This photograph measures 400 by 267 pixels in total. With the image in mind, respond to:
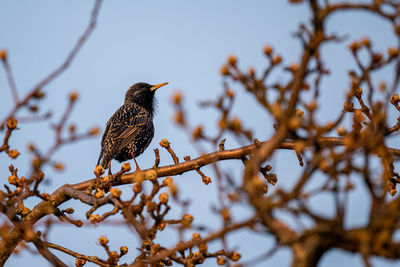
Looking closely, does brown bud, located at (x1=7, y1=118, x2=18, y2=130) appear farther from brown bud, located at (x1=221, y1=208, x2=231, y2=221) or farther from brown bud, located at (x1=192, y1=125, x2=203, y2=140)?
brown bud, located at (x1=221, y1=208, x2=231, y2=221)

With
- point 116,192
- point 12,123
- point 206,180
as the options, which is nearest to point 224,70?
point 116,192

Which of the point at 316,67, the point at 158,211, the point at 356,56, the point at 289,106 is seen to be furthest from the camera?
the point at 158,211

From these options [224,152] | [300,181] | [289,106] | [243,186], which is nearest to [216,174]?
[243,186]

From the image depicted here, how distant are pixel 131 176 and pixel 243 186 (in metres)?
2.97

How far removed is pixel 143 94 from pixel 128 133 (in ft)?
5.95

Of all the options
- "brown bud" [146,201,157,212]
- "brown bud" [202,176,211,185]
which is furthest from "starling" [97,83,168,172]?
"brown bud" [146,201,157,212]

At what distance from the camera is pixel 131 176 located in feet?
16.5

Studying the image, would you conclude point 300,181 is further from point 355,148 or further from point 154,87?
point 154,87

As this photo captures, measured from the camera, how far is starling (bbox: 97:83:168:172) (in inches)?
307

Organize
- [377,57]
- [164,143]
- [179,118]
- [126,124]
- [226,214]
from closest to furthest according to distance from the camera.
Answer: [226,214]
[179,118]
[377,57]
[164,143]
[126,124]

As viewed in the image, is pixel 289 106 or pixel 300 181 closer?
pixel 300 181

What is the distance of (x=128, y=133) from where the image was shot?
8117 mm

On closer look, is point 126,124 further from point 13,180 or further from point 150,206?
point 150,206

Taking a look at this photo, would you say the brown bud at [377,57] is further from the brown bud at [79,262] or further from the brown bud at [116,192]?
the brown bud at [79,262]
